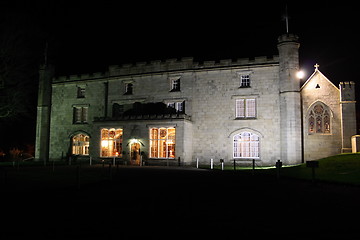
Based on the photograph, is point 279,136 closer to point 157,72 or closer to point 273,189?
point 157,72

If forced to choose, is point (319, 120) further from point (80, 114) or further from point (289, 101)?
point (80, 114)

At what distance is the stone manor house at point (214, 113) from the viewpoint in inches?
1076

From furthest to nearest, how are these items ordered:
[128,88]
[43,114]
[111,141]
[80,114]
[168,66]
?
[43,114]
[80,114]
[128,88]
[168,66]
[111,141]

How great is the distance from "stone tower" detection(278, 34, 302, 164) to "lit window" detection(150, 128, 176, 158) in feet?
32.6

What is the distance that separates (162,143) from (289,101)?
12104mm

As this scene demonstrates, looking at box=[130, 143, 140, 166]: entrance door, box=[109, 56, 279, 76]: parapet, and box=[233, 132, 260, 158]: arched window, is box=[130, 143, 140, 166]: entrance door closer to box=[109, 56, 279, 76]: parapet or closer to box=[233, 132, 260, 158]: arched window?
box=[109, 56, 279, 76]: parapet

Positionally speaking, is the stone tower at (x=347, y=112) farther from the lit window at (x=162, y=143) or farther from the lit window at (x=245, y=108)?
the lit window at (x=162, y=143)

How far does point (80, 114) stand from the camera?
35.8 meters

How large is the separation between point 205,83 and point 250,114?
5.35 m

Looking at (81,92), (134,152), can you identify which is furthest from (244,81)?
(81,92)

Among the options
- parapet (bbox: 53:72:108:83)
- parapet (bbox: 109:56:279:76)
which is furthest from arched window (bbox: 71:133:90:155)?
parapet (bbox: 109:56:279:76)

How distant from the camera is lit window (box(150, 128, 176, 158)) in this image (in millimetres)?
29391

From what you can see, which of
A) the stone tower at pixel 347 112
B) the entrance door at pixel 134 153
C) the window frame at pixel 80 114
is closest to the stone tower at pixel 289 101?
the stone tower at pixel 347 112

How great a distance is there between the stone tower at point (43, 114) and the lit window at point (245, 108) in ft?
72.3
